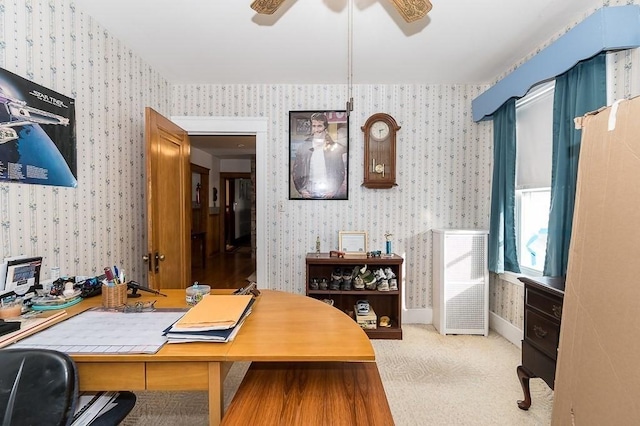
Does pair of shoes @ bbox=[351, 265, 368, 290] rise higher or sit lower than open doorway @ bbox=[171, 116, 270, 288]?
lower

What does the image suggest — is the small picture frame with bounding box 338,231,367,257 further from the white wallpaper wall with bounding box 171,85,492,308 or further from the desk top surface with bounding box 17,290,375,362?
the desk top surface with bounding box 17,290,375,362

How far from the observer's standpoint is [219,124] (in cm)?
303

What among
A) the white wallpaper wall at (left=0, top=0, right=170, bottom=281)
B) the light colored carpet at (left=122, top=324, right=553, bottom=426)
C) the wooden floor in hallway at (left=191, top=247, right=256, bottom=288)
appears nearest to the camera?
the white wallpaper wall at (left=0, top=0, right=170, bottom=281)

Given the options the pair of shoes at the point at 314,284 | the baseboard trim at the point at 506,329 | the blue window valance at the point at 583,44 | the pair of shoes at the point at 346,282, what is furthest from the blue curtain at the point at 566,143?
the pair of shoes at the point at 314,284

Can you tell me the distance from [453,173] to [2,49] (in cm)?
346

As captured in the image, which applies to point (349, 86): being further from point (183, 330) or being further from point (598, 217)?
point (183, 330)

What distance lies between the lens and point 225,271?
17.7ft

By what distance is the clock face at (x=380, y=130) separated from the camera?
3.04 m

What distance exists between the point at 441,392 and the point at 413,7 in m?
2.37

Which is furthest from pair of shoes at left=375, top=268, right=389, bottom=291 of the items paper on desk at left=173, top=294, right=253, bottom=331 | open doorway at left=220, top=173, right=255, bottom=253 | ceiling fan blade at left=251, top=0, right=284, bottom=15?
open doorway at left=220, top=173, right=255, bottom=253

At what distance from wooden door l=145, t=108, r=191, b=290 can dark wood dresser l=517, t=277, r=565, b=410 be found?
A: 2.56 meters

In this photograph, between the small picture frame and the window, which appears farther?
the small picture frame

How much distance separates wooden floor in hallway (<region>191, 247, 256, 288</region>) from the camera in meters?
4.62

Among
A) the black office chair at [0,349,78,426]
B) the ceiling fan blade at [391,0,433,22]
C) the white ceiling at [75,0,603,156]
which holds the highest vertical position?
the white ceiling at [75,0,603,156]
